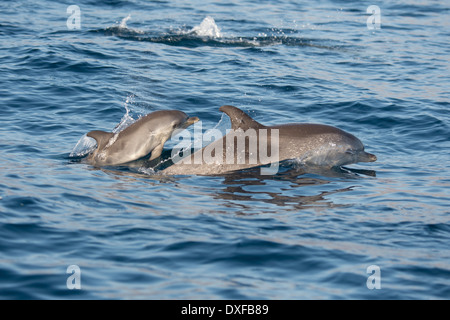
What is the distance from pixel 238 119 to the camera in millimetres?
12375

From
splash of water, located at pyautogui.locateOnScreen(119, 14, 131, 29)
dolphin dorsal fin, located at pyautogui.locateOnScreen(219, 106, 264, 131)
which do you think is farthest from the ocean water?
dolphin dorsal fin, located at pyautogui.locateOnScreen(219, 106, 264, 131)

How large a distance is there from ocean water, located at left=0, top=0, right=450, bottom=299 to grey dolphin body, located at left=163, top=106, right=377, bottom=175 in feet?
0.98

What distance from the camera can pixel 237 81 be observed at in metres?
19.3

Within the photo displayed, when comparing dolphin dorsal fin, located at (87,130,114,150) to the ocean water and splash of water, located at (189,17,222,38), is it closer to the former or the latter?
the ocean water

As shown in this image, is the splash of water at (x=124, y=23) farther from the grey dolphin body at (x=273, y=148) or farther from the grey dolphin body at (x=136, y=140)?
the grey dolphin body at (x=273, y=148)

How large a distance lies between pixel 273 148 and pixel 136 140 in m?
2.47

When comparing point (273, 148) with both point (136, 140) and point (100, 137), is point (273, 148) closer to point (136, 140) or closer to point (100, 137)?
point (136, 140)

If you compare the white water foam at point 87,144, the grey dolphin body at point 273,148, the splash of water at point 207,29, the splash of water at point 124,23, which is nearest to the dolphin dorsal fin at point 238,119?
the grey dolphin body at point 273,148

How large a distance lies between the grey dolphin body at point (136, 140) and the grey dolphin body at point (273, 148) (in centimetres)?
69

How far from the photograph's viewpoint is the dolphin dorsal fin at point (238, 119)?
1230 centimetres

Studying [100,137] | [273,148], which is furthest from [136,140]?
[273,148]

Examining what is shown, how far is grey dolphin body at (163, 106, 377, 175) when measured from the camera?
12547 mm
